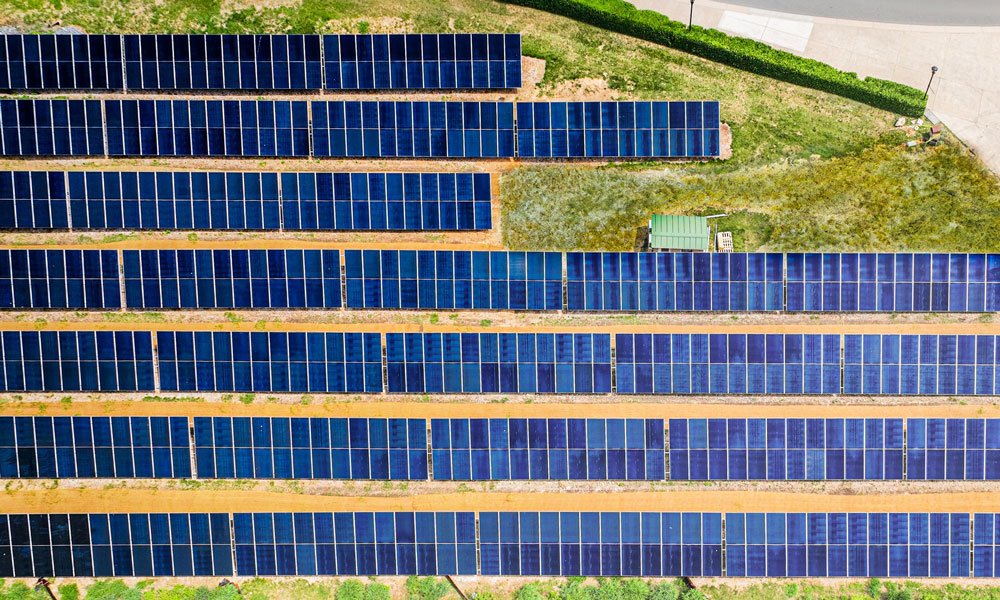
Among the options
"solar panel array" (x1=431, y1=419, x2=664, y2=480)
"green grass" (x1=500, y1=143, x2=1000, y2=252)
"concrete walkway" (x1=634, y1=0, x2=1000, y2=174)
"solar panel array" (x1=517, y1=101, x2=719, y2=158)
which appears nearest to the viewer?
"solar panel array" (x1=431, y1=419, x2=664, y2=480)

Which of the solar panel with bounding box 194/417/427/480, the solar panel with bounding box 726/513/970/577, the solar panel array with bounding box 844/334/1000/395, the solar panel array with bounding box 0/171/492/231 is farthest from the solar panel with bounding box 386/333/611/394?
the solar panel array with bounding box 844/334/1000/395

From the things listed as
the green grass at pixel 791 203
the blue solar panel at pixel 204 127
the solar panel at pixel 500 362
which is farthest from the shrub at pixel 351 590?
the blue solar panel at pixel 204 127

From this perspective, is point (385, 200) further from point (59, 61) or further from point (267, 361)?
point (59, 61)

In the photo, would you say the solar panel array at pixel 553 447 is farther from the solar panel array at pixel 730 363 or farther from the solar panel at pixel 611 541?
the solar panel array at pixel 730 363

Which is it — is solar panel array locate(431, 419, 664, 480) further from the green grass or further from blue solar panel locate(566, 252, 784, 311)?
the green grass

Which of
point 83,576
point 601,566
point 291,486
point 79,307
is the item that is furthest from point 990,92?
point 83,576

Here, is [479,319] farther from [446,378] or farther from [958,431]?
[958,431]
